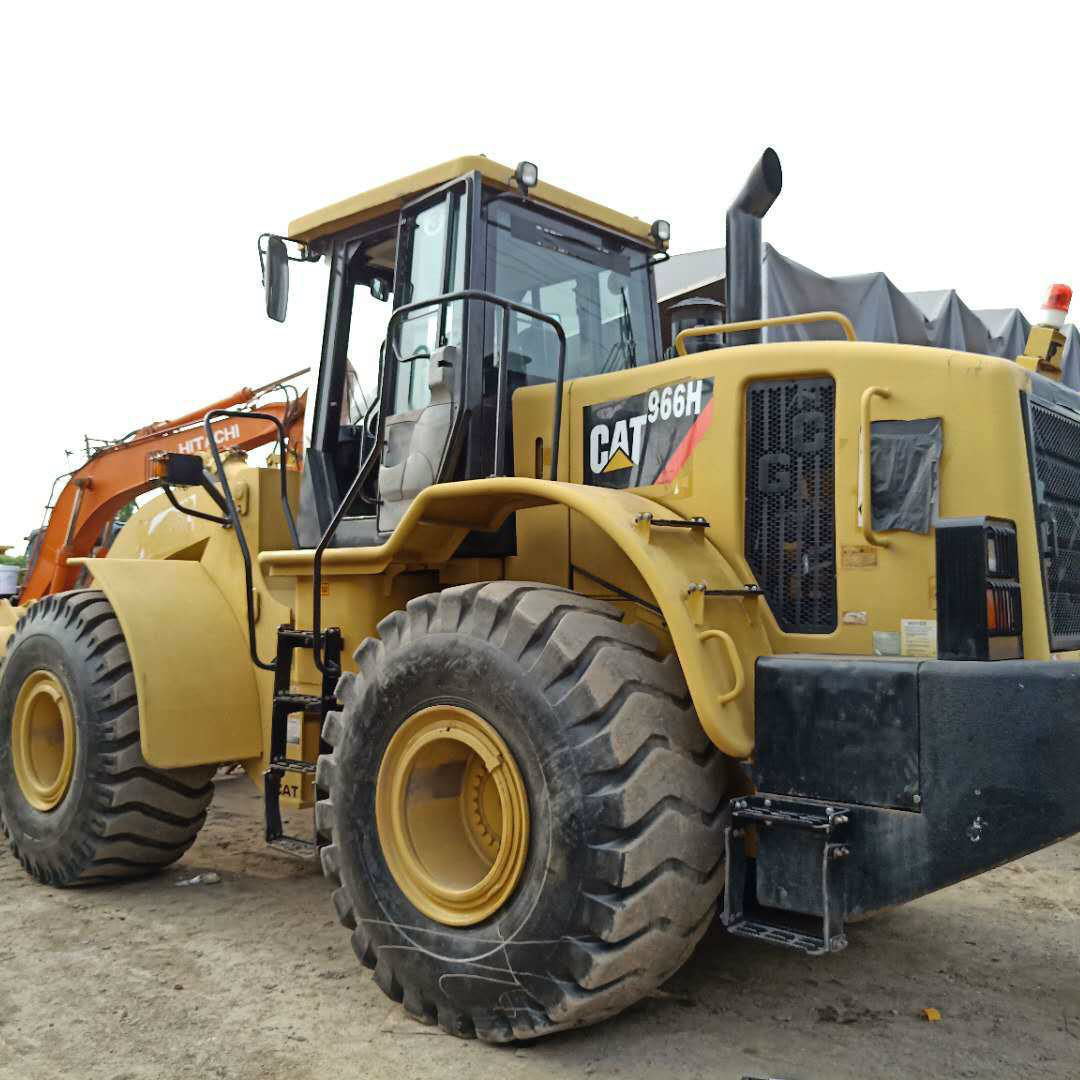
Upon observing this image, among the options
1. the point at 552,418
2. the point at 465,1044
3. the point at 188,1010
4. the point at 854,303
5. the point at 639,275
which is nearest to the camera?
the point at 465,1044

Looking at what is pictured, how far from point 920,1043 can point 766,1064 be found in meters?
0.54

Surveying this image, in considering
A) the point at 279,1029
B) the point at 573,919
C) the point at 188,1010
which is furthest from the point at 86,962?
the point at 573,919

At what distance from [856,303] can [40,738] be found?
6.06 meters

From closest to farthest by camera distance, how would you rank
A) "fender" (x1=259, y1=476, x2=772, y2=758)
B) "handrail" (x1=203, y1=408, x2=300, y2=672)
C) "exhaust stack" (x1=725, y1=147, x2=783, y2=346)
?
"fender" (x1=259, y1=476, x2=772, y2=758), "exhaust stack" (x1=725, y1=147, x2=783, y2=346), "handrail" (x1=203, y1=408, x2=300, y2=672)

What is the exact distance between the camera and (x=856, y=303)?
8.06m

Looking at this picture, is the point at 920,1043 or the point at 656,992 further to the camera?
the point at 656,992

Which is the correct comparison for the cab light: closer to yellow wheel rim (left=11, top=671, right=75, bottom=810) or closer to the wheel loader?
the wheel loader

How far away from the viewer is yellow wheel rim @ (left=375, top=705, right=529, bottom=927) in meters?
3.37

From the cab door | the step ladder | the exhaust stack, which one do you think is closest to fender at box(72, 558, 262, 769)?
the step ladder

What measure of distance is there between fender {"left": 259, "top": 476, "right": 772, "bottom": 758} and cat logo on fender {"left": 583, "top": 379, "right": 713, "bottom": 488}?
128 mm

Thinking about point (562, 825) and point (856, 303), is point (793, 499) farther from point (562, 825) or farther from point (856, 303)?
point (856, 303)

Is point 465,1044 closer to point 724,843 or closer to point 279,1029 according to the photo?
point 279,1029

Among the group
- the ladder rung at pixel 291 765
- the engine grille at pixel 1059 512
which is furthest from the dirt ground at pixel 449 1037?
the engine grille at pixel 1059 512

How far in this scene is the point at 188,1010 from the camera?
366cm
